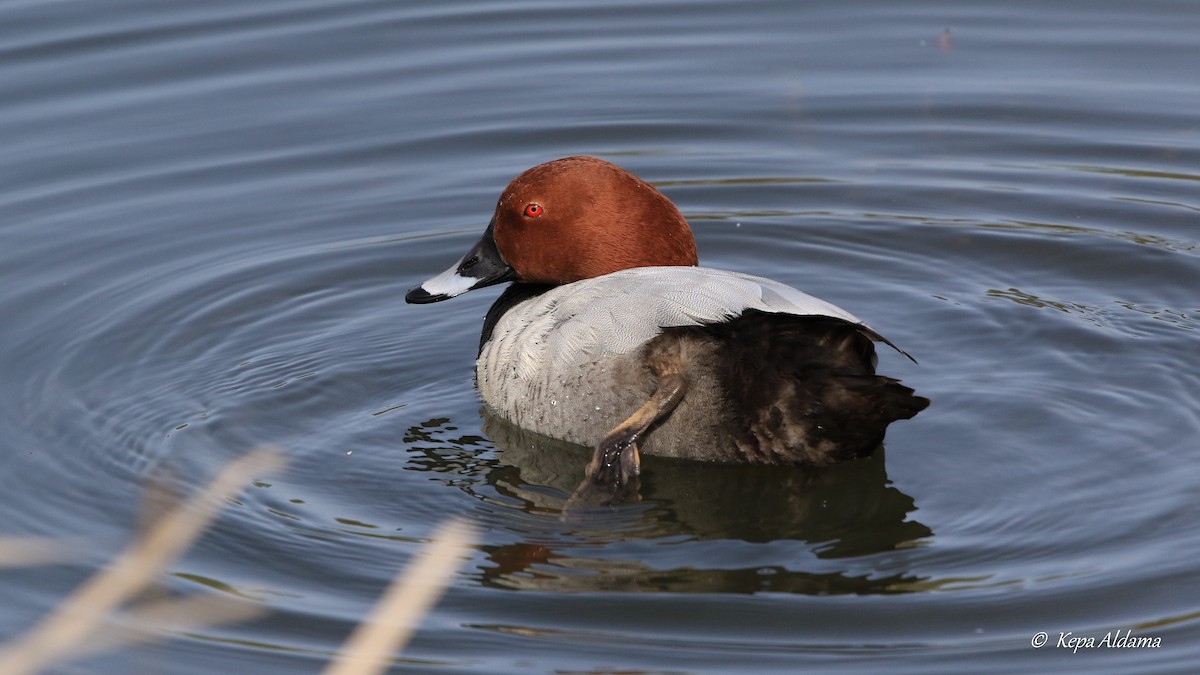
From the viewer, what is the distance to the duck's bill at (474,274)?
5871mm

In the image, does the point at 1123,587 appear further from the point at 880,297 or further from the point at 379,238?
the point at 379,238

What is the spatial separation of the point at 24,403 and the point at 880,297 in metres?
3.50

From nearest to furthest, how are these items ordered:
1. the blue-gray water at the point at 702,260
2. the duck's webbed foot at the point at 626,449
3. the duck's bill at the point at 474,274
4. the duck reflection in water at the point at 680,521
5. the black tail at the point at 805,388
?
the blue-gray water at the point at 702,260, the duck reflection in water at the point at 680,521, the black tail at the point at 805,388, the duck's webbed foot at the point at 626,449, the duck's bill at the point at 474,274

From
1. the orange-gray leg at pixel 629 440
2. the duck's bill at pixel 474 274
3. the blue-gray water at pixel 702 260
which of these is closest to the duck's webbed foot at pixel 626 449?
the orange-gray leg at pixel 629 440

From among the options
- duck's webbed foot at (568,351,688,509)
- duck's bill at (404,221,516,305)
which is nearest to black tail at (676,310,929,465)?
duck's webbed foot at (568,351,688,509)

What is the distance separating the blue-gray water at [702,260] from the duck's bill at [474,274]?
321 mm

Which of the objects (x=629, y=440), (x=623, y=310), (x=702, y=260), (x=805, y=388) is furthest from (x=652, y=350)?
(x=702, y=260)

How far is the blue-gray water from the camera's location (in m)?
4.14

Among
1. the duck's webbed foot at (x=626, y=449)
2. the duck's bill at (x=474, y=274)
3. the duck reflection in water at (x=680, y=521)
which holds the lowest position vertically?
the duck reflection in water at (x=680, y=521)

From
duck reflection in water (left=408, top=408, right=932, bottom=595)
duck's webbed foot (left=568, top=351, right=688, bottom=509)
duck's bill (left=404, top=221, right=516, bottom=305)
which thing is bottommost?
duck reflection in water (left=408, top=408, right=932, bottom=595)

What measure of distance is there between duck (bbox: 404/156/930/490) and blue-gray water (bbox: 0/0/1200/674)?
20 centimetres

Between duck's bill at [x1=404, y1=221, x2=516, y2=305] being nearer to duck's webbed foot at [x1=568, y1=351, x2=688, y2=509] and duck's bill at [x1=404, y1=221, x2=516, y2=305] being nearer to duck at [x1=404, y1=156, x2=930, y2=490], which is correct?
duck at [x1=404, y1=156, x2=930, y2=490]

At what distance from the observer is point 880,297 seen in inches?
254

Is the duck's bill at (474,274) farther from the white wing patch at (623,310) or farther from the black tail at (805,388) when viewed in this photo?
the black tail at (805,388)
